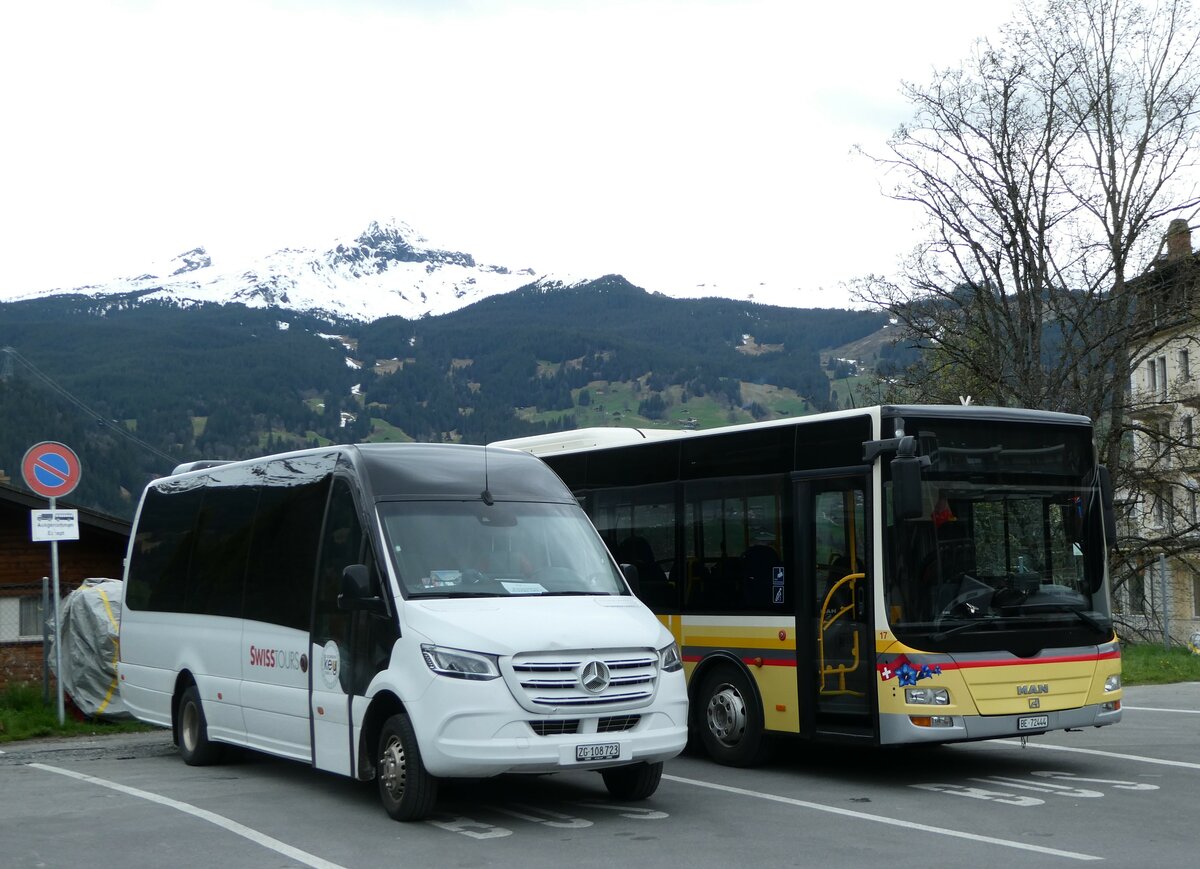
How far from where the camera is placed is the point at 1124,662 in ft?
80.4

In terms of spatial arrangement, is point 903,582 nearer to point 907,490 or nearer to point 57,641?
point 907,490

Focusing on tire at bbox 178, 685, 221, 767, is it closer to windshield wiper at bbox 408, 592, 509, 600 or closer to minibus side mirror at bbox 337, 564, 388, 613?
minibus side mirror at bbox 337, 564, 388, 613

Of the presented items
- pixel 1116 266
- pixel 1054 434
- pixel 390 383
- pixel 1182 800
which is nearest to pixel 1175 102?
pixel 1116 266

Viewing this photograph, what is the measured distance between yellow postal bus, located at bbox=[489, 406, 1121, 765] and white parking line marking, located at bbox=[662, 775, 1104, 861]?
3.01ft

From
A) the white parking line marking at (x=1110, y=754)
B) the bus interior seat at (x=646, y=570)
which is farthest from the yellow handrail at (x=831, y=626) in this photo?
the white parking line marking at (x=1110, y=754)

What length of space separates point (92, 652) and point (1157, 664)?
16538 millimetres

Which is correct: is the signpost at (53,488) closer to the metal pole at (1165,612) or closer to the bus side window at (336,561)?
the bus side window at (336,561)

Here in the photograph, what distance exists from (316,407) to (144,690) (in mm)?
150914

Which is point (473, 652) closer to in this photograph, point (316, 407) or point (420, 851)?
point (420, 851)

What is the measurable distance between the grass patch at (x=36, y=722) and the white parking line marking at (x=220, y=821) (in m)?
3.71

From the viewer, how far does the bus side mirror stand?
10.9m

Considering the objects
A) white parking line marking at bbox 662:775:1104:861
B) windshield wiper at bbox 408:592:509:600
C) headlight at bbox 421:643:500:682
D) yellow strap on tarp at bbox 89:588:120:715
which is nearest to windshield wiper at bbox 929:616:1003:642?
white parking line marking at bbox 662:775:1104:861

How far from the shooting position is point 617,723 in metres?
9.60

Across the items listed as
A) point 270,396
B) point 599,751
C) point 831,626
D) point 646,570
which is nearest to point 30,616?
point 646,570
